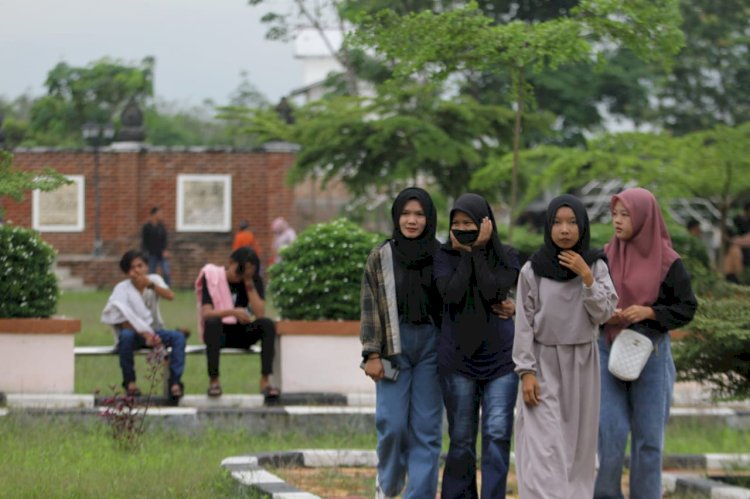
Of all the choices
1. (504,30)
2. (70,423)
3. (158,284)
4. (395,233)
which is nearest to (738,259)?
(504,30)

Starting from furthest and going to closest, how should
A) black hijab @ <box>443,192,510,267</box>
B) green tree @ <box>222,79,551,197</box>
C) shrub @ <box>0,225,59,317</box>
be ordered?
green tree @ <box>222,79,551,197</box> → shrub @ <box>0,225,59,317</box> → black hijab @ <box>443,192,510,267</box>

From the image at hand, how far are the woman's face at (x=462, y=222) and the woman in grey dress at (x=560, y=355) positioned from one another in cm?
35

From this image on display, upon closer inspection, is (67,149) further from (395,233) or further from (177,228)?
(395,233)

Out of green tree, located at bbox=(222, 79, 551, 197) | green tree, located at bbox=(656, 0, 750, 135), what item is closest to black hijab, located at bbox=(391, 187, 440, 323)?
green tree, located at bbox=(222, 79, 551, 197)

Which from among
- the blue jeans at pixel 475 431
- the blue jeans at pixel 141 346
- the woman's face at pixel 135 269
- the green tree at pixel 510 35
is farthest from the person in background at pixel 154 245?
the blue jeans at pixel 475 431

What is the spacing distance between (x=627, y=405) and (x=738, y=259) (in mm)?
13325

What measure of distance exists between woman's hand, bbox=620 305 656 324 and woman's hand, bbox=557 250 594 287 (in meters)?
0.60

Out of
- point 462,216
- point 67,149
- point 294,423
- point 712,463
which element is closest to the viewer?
point 462,216

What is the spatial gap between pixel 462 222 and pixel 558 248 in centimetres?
52

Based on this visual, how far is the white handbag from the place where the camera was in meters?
8.16

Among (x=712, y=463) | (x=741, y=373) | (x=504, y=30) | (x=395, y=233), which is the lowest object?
(x=712, y=463)

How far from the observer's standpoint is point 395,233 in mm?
8188

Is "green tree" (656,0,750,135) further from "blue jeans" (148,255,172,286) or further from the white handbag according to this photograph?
the white handbag

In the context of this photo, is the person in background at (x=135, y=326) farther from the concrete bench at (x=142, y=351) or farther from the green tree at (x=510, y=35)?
the green tree at (x=510, y=35)
